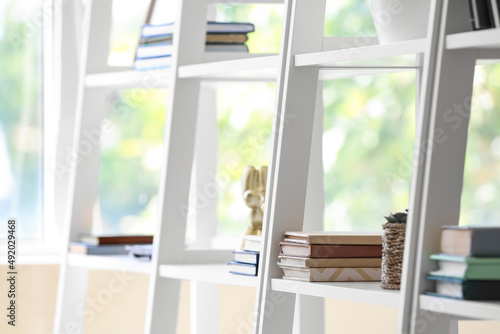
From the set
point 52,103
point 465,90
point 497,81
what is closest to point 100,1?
point 52,103

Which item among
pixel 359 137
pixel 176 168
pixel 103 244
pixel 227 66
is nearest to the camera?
pixel 227 66

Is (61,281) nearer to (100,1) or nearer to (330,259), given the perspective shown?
(100,1)

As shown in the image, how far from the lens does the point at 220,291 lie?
2953mm

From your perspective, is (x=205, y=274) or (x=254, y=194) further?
(x=254, y=194)

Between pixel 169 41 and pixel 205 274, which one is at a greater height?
pixel 169 41

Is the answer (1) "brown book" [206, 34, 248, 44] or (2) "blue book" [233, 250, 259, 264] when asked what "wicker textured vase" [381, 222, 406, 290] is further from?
(1) "brown book" [206, 34, 248, 44]

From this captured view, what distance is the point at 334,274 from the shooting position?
5.45 feet

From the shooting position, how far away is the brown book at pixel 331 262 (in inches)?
64.5

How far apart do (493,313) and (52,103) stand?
211 cm

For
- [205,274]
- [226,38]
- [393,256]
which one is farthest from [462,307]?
[226,38]

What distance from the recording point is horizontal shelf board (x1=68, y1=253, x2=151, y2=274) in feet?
7.08

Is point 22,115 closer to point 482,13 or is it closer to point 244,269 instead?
point 244,269

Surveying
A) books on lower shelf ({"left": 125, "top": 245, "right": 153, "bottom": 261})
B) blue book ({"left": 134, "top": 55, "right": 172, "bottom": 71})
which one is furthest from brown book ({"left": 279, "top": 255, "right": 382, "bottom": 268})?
blue book ({"left": 134, "top": 55, "right": 172, "bottom": 71})

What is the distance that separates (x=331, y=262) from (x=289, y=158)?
27 centimetres
